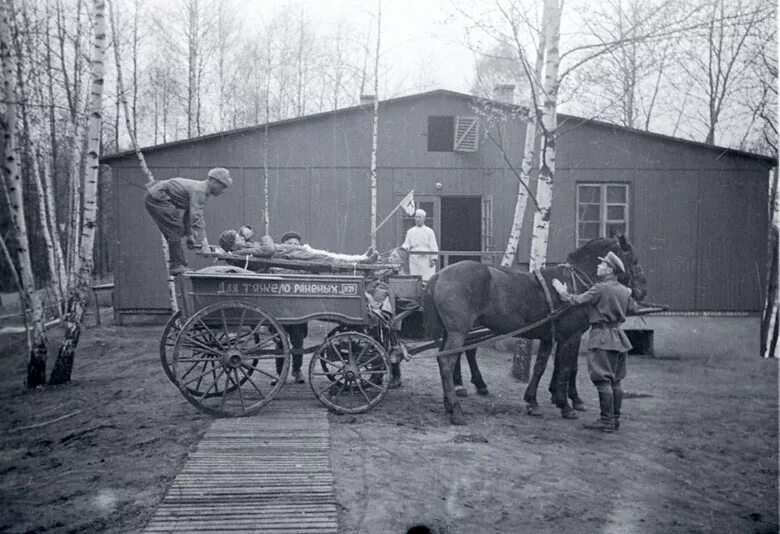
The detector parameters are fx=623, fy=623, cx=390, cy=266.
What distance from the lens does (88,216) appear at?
314 inches

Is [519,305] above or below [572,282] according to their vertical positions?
below

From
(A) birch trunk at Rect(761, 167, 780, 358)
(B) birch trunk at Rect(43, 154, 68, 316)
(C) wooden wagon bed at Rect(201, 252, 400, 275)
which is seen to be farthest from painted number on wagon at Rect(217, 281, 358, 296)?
(A) birch trunk at Rect(761, 167, 780, 358)

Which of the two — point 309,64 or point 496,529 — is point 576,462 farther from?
point 309,64

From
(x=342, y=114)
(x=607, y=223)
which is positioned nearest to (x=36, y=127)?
(x=342, y=114)

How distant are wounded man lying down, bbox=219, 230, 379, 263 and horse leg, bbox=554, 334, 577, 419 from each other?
2.35m

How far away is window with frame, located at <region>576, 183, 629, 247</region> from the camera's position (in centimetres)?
1422

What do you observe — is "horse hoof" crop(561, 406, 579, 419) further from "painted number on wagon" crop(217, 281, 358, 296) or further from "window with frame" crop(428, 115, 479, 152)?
"window with frame" crop(428, 115, 479, 152)

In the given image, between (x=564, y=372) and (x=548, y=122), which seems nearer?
(x=564, y=372)

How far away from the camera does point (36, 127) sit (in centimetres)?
1143

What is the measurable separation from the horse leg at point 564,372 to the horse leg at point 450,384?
122cm

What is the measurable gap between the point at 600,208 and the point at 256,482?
11762 millimetres

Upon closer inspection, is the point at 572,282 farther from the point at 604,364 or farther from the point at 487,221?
the point at 487,221

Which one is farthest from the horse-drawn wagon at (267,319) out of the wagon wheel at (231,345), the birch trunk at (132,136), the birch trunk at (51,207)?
the birch trunk at (51,207)

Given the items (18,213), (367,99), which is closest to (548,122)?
(367,99)
